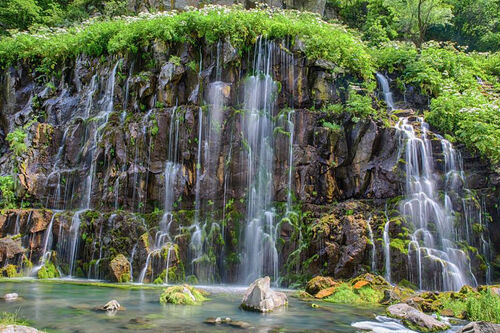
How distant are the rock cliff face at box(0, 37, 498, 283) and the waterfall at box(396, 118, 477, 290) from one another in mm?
438

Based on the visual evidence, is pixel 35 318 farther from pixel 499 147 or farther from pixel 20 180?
pixel 499 147

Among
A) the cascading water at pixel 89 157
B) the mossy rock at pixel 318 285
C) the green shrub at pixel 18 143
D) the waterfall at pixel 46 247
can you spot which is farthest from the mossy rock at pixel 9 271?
the mossy rock at pixel 318 285

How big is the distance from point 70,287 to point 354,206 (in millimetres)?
10777

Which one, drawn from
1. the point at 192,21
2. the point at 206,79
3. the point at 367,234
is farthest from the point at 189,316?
the point at 192,21

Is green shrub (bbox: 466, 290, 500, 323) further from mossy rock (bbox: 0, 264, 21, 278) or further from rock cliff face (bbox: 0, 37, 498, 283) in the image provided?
mossy rock (bbox: 0, 264, 21, 278)

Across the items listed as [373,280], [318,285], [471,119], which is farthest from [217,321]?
[471,119]

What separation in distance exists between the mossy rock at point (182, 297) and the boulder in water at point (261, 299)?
4.91 ft

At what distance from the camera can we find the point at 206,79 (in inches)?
800

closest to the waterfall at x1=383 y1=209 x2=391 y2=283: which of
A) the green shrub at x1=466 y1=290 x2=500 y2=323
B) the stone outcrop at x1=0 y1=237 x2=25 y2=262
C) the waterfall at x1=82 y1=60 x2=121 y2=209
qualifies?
the green shrub at x1=466 y1=290 x2=500 y2=323

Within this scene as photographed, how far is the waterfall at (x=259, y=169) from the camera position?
53.8 ft

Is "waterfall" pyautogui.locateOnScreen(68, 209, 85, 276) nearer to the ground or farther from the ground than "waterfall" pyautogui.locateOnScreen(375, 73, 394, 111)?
nearer to the ground

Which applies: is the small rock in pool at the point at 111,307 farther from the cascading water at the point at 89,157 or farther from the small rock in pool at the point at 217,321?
the cascading water at the point at 89,157

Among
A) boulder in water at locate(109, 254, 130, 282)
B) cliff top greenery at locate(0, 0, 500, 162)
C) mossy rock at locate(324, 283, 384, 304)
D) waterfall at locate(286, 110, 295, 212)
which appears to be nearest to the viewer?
mossy rock at locate(324, 283, 384, 304)

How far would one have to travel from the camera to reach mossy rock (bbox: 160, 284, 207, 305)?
10.9m
